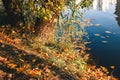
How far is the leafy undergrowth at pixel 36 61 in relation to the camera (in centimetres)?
819

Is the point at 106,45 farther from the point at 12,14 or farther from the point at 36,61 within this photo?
the point at 36,61

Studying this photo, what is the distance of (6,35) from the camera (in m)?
11.6

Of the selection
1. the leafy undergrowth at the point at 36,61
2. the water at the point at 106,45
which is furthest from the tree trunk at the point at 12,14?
the water at the point at 106,45

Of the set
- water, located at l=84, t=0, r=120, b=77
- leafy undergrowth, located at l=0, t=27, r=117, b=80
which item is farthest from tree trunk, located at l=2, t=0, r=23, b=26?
water, located at l=84, t=0, r=120, b=77

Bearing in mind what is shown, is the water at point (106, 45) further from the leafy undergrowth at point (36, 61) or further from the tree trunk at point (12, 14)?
the tree trunk at point (12, 14)

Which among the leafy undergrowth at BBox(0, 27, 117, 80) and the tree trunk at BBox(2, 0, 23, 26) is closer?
the leafy undergrowth at BBox(0, 27, 117, 80)

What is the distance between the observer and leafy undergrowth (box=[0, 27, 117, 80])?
8188 mm

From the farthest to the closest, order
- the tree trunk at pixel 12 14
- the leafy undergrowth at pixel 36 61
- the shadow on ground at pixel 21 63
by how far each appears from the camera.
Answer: the tree trunk at pixel 12 14 < the leafy undergrowth at pixel 36 61 < the shadow on ground at pixel 21 63

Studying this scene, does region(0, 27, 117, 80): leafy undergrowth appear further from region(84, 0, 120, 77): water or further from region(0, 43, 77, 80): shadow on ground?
region(84, 0, 120, 77): water

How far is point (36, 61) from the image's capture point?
9.32 meters

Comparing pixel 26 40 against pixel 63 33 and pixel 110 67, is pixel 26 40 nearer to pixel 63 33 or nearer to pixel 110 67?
pixel 63 33

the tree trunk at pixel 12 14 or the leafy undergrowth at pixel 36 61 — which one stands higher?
the tree trunk at pixel 12 14

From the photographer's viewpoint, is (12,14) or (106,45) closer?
(12,14)

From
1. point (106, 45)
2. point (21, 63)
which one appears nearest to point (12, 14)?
point (21, 63)
